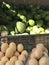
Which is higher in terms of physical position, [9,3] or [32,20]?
[9,3]

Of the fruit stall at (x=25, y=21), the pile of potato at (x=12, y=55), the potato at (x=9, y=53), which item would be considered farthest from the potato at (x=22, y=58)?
the fruit stall at (x=25, y=21)

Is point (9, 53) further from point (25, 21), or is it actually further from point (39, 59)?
point (25, 21)

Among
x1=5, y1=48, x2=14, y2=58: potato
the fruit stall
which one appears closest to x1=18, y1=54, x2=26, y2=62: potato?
x1=5, y1=48, x2=14, y2=58: potato

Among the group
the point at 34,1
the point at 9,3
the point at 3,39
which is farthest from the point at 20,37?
the point at 34,1

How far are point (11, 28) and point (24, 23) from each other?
263 mm

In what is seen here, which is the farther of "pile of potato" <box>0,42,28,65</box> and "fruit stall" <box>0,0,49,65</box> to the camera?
"fruit stall" <box>0,0,49,65</box>

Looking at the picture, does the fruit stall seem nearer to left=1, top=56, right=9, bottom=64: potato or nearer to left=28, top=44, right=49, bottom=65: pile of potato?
left=1, top=56, right=9, bottom=64: potato

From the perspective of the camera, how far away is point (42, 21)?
3809 millimetres

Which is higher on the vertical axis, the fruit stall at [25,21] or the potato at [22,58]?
the fruit stall at [25,21]

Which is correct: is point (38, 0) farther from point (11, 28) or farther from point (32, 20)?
point (11, 28)

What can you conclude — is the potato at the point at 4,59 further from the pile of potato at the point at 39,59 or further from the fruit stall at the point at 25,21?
the fruit stall at the point at 25,21

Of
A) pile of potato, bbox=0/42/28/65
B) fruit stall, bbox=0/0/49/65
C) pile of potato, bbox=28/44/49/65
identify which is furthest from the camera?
fruit stall, bbox=0/0/49/65

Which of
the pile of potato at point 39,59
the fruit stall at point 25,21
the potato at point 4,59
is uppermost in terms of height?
the fruit stall at point 25,21

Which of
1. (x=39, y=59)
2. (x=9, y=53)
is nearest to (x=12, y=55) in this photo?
(x=9, y=53)
